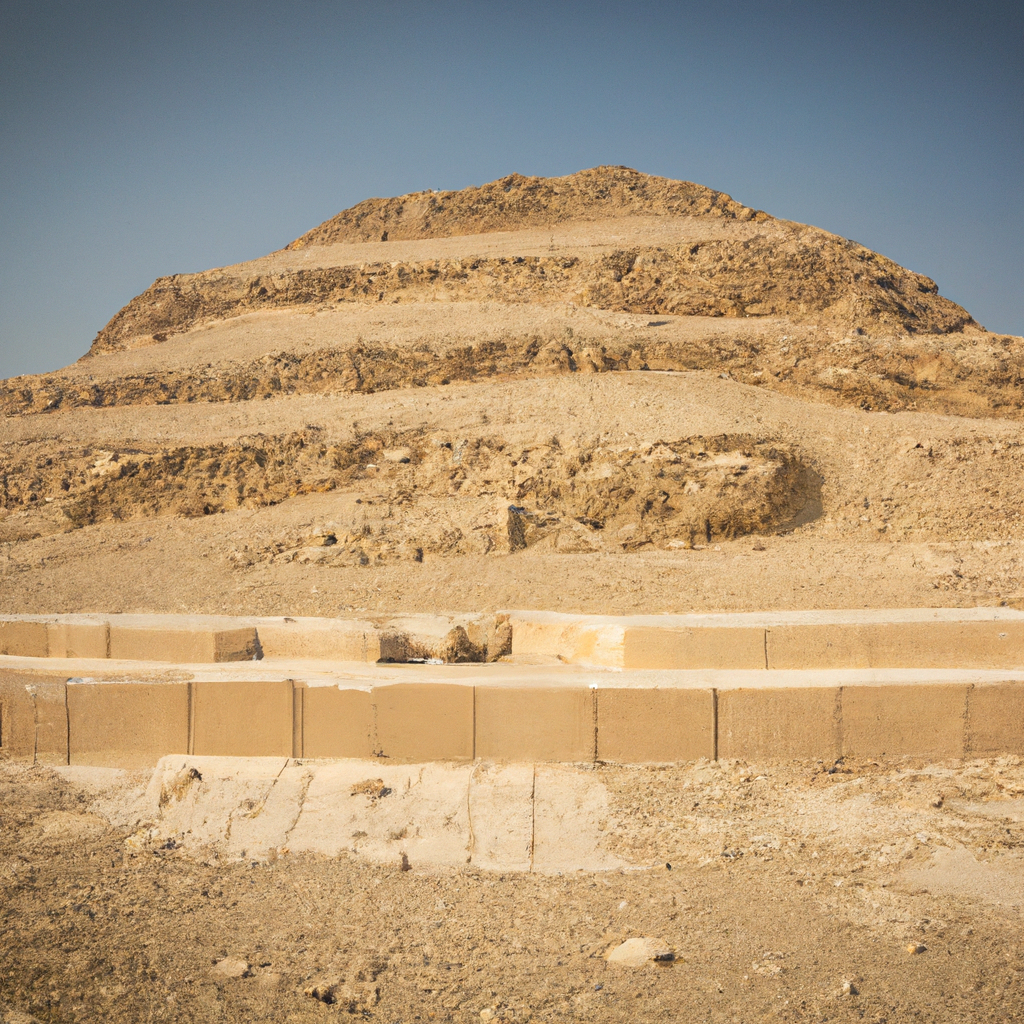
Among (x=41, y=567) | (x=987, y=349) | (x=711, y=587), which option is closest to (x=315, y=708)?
(x=711, y=587)

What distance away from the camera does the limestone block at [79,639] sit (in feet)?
20.4

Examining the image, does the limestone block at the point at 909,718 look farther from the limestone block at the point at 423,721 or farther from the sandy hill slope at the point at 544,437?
the sandy hill slope at the point at 544,437

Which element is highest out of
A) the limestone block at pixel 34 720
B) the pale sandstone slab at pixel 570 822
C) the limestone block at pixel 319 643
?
the limestone block at pixel 319 643

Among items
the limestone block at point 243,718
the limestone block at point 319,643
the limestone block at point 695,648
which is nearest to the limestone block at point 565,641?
the limestone block at point 695,648

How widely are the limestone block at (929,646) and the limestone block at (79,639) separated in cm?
512

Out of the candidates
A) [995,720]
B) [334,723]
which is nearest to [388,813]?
[334,723]

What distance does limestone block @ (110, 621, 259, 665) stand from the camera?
616 cm

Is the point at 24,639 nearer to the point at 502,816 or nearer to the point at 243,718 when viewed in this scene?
the point at 243,718

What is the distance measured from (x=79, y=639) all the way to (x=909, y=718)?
565 cm

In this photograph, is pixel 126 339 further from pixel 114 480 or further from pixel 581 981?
pixel 581 981

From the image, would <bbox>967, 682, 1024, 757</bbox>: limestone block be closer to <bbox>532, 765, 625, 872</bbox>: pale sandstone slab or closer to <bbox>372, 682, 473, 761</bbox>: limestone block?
<bbox>532, 765, 625, 872</bbox>: pale sandstone slab

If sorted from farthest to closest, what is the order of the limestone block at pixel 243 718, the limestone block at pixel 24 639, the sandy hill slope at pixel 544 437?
the sandy hill slope at pixel 544 437 → the limestone block at pixel 24 639 → the limestone block at pixel 243 718

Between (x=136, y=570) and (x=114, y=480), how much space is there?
3.76 m

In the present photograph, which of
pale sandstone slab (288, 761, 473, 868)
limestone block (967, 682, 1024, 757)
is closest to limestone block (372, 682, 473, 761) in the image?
pale sandstone slab (288, 761, 473, 868)
